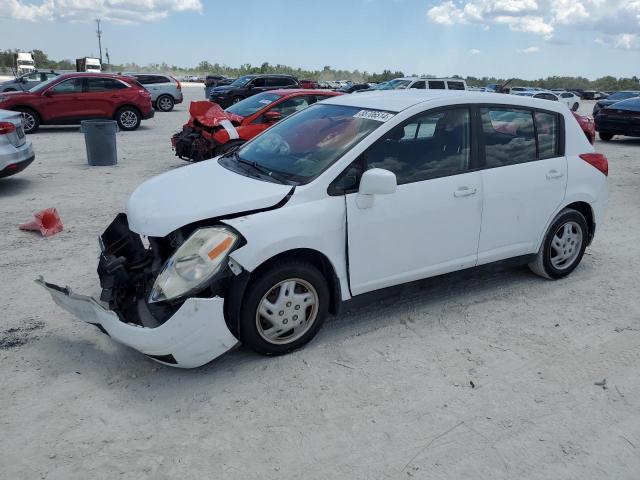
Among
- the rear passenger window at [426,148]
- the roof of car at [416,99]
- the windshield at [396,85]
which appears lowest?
the rear passenger window at [426,148]

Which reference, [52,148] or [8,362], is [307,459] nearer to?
[8,362]

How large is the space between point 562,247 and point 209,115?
6.83 metres

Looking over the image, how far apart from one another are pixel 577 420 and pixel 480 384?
0.57 m

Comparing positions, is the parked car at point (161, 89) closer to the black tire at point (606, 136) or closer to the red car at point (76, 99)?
the red car at point (76, 99)

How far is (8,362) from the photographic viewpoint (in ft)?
12.1

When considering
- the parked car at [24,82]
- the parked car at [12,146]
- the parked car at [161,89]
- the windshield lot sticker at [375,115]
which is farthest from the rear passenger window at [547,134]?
the parked car at [161,89]

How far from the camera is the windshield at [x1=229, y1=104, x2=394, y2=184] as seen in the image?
3912mm

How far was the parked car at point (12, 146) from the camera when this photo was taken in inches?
312

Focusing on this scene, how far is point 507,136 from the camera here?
4586mm

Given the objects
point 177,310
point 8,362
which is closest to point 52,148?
point 8,362

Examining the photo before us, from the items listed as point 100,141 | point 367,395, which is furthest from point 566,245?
point 100,141

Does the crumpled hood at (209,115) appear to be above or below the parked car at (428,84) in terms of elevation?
below

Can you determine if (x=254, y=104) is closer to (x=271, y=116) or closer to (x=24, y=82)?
(x=271, y=116)

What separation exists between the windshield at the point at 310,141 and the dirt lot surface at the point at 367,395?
1.21m
